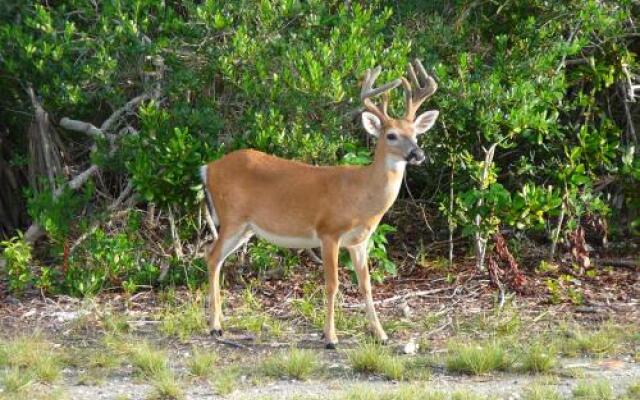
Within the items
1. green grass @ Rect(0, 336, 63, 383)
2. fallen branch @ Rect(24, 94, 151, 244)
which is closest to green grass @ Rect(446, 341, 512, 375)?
green grass @ Rect(0, 336, 63, 383)

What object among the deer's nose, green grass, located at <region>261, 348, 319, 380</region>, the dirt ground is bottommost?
the dirt ground

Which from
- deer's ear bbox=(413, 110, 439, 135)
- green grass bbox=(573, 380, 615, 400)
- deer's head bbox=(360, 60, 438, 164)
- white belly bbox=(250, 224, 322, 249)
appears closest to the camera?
green grass bbox=(573, 380, 615, 400)

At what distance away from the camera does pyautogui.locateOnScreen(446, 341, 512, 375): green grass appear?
297 inches

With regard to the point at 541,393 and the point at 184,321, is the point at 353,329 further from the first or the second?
the point at 541,393

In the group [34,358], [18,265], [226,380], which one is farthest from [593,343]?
[18,265]

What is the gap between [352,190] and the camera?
869 centimetres

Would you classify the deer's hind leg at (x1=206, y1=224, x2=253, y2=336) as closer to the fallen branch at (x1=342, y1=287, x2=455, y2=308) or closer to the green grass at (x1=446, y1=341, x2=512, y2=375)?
the fallen branch at (x1=342, y1=287, x2=455, y2=308)

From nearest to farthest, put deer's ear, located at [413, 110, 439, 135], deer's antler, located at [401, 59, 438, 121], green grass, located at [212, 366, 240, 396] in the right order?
green grass, located at [212, 366, 240, 396] → deer's antler, located at [401, 59, 438, 121] → deer's ear, located at [413, 110, 439, 135]

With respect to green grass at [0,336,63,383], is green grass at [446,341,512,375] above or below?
above

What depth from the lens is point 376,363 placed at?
757cm

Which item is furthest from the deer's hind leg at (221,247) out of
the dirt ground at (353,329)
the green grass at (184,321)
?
the dirt ground at (353,329)

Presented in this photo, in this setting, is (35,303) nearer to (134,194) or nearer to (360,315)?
(134,194)

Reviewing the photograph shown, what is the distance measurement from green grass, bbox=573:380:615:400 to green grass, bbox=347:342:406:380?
3.77 ft

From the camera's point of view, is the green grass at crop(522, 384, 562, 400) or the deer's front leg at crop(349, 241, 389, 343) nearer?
the green grass at crop(522, 384, 562, 400)
